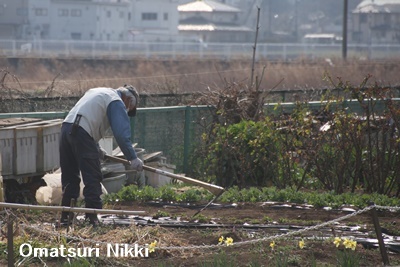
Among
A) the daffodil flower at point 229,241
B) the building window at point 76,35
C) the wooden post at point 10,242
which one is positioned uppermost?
the building window at point 76,35

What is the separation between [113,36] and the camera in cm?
8894

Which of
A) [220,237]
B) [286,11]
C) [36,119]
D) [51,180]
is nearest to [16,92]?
[36,119]

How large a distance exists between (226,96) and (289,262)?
7276 mm

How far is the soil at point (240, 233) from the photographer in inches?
323

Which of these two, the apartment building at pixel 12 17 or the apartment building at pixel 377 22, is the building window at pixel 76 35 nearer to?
the apartment building at pixel 12 17

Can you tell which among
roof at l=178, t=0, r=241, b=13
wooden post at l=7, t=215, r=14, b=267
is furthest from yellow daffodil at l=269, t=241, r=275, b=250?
roof at l=178, t=0, r=241, b=13

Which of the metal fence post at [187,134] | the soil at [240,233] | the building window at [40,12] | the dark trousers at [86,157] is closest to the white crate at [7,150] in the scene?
the soil at [240,233]

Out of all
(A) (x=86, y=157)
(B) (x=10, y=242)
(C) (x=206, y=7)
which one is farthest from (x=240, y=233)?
(C) (x=206, y=7)

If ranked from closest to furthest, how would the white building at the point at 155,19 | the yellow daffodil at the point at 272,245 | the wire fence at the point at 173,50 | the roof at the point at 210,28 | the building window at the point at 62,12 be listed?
1. the yellow daffodil at the point at 272,245
2. the wire fence at the point at 173,50
3. the building window at the point at 62,12
4. the white building at the point at 155,19
5. the roof at the point at 210,28

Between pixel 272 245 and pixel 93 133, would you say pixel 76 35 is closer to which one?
pixel 93 133

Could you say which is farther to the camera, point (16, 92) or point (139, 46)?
point (139, 46)

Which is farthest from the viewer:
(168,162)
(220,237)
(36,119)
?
(168,162)

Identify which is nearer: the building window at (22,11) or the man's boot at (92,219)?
the man's boot at (92,219)

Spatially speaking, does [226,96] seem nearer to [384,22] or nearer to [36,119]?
[36,119]
